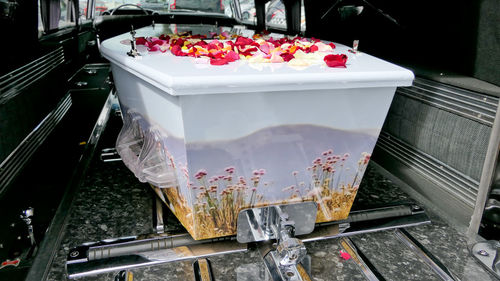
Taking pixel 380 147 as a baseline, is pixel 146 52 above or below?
above

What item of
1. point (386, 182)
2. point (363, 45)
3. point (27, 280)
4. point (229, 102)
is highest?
point (363, 45)

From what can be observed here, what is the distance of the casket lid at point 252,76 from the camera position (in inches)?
31.2

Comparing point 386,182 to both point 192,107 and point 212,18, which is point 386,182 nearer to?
point 192,107

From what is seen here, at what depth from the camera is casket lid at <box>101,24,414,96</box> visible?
2.60ft

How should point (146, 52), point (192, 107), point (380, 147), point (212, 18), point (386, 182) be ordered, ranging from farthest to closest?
point (212, 18), point (380, 147), point (386, 182), point (146, 52), point (192, 107)

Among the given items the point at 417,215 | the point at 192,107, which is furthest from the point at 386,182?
the point at 192,107

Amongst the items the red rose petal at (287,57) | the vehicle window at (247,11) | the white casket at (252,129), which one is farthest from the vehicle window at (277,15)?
the red rose petal at (287,57)

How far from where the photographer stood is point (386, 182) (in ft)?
5.22

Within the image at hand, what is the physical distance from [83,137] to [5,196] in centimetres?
86

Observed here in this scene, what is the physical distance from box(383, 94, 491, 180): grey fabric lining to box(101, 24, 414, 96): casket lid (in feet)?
1.37

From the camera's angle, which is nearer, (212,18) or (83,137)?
(83,137)

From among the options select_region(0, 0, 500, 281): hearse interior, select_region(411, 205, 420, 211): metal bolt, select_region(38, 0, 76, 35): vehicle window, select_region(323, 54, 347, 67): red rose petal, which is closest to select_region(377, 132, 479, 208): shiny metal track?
Answer: select_region(0, 0, 500, 281): hearse interior

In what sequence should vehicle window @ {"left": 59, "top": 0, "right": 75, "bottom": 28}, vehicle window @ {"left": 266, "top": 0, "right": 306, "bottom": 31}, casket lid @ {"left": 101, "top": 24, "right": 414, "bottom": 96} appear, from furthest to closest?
1. vehicle window @ {"left": 266, "top": 0, "right": 306, "bottom": 31}
2. vehicle window @ {"left": 59, "top": 0, "right": 75, "bottom": 28}
3. casket lid @ {"left": 101, "top": 24, "right": 414, "bottom": 96}

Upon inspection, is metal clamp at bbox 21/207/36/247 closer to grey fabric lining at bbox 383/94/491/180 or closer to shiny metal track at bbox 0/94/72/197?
shiny metal track at bbox 0/94/72/197
